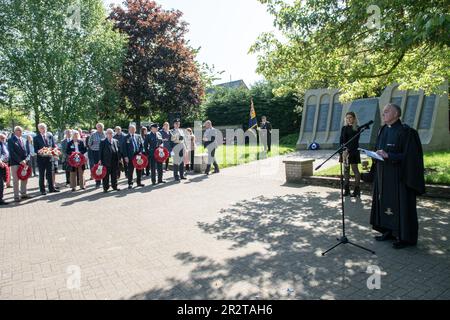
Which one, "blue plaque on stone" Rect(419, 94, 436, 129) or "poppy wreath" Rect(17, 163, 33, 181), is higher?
"blue plaque on stone" Rect(419, 94, 436, 129)

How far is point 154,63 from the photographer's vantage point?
85.8 feet

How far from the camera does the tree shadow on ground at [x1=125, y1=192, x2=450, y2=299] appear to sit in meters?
4.04

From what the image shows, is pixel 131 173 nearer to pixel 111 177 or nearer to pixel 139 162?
pixel 139 162

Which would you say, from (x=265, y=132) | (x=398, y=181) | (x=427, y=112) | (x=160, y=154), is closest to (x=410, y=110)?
(x=427, y=112)

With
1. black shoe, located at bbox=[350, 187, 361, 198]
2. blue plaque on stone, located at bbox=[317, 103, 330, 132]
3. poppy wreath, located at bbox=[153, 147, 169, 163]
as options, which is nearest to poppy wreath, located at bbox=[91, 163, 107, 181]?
poppy wreath, located at bbox=[153, 147, 169, 163]

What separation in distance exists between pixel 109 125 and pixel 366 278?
34.1 metres

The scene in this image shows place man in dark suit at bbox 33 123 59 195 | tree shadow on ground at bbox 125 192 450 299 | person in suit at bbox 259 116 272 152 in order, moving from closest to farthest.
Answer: tree shadow on ground at bbox 125 192 450 299, man in dark suit at bbox 33 123 59 195, person in suit at bbox 259 116 272 152

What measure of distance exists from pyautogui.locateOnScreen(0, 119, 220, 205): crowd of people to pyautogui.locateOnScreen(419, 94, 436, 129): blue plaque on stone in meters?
10.6

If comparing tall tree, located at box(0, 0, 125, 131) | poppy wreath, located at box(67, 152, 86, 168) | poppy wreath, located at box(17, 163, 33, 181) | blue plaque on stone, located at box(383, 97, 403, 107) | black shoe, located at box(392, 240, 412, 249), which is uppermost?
tall tree, located at box(0, 0, 125, 131)

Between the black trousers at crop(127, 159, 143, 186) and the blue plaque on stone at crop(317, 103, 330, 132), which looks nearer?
the black trousers at crop(127, 159, 143, 186)

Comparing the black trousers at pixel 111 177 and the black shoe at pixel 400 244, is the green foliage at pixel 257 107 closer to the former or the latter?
the black trousers at pixel 111 177

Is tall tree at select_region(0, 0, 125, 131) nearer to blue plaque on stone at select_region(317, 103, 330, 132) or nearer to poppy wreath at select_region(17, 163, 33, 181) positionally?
poppy wreath at select_region(17, 163, 33, 181)
